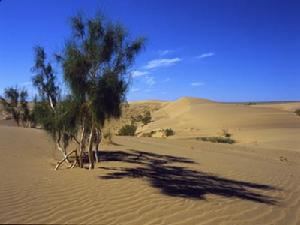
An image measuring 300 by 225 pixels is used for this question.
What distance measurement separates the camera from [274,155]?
23312 millimetres

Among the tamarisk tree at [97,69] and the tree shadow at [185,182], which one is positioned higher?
the tamarisk tree at [97,69]

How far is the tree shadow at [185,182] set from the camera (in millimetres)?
11052

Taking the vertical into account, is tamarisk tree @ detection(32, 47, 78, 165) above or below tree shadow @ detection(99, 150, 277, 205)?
above

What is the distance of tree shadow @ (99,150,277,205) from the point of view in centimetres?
1105

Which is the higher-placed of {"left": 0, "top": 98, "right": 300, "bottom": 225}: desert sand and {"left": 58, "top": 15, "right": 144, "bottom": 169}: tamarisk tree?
{"left": 58, "top": 15, "right": 144, "bottom": 169}: tamarisk tree

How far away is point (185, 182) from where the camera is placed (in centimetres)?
1245

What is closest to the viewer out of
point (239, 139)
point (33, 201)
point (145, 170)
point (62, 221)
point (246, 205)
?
point (62, 221)

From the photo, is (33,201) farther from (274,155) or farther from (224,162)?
(274,155)

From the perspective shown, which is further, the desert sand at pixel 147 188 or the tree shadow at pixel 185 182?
the tree shadow at pixel 185 182

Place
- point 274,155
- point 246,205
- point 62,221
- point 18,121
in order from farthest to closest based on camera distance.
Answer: point 18,121 → point 274,155 → point 246,205 → point 62,221

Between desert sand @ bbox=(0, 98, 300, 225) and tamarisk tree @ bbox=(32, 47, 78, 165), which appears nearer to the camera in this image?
desert sand @ bbox=(0, 98, 300, 225)

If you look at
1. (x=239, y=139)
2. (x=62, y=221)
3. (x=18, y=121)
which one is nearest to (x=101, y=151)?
(x=62, y=221)

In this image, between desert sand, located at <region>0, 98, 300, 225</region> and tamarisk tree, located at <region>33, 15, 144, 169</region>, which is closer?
desert sand, located at <region>0, 98, 300, 225</region>

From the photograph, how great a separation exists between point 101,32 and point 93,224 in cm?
690
